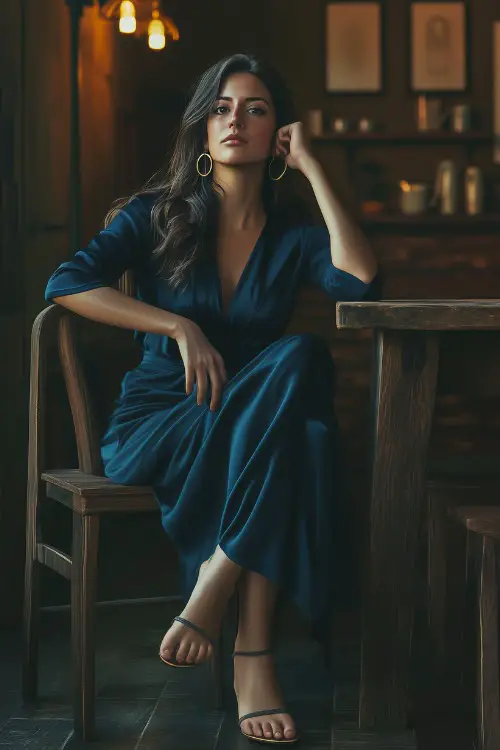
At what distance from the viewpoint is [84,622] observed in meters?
1.99

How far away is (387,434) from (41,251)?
4.30ft

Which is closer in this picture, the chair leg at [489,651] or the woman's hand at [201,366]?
the chair leg at [489,651]

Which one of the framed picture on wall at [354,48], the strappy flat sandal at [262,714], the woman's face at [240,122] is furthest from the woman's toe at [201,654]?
the framed picture on wall at [354,48]

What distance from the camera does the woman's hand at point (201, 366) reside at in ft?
6.44

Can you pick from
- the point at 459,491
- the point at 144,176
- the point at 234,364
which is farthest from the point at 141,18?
the point at 459,491

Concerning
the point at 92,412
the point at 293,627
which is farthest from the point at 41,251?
the point at 293,627

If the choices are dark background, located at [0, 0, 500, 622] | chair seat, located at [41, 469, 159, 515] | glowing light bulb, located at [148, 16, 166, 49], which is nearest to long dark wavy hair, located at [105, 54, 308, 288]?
chair seat, located at [41, 469, 159, 515]

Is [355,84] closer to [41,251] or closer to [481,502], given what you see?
[41,251]

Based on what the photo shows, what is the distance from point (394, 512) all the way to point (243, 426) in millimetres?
317

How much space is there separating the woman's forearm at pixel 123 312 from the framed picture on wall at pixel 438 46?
4.09m

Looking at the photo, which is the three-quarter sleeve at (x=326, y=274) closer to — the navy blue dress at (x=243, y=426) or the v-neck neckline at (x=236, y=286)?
the navy blue dress at (x=243, y=426)

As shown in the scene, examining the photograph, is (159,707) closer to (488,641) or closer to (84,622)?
(84,622)

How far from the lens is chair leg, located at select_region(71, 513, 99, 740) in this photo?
6.50 feet

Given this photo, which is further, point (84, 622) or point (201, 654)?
point (84, 622)
